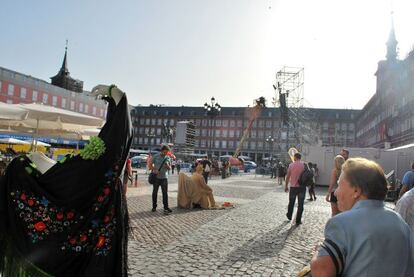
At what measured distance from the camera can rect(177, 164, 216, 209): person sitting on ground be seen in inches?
465

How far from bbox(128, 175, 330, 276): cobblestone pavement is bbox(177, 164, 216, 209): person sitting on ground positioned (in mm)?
733

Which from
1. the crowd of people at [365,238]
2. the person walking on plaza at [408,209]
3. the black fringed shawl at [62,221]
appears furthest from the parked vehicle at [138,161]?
the crowd of people at [365,238]

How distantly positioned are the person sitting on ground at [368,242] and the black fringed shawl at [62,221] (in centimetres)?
205

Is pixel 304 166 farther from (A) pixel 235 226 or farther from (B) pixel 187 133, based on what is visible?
(B) pixel 187 133

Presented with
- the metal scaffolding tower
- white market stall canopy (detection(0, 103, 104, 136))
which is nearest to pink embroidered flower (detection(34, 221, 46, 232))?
white market stall canopy (detection(0, 103, 104, 136))

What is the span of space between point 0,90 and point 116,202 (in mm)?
75616

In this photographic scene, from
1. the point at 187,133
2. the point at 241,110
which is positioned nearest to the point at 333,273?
the point at 187,133

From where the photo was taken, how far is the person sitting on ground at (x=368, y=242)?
1787 mm

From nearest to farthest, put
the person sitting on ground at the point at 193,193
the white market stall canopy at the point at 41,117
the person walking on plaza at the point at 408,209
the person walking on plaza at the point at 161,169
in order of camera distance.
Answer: the person walking on plaza at the point at 408,209 < the white market stall canopy at the point at 41,117 < the person walking on plaza at the point at 161,169 < the person sitting on ground at the point at 193,193

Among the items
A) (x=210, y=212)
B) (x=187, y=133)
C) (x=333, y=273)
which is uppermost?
(x=187, y=133)

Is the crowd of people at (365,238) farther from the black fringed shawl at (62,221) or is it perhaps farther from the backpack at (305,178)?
the backpack at (305,178)

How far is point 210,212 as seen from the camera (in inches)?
433

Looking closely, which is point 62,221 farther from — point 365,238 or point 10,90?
point 10,90

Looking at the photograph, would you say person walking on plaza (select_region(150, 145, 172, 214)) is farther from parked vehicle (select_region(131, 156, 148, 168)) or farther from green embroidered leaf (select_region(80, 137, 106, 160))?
parked vehicle (select_region(131, 156, 148, 168))
